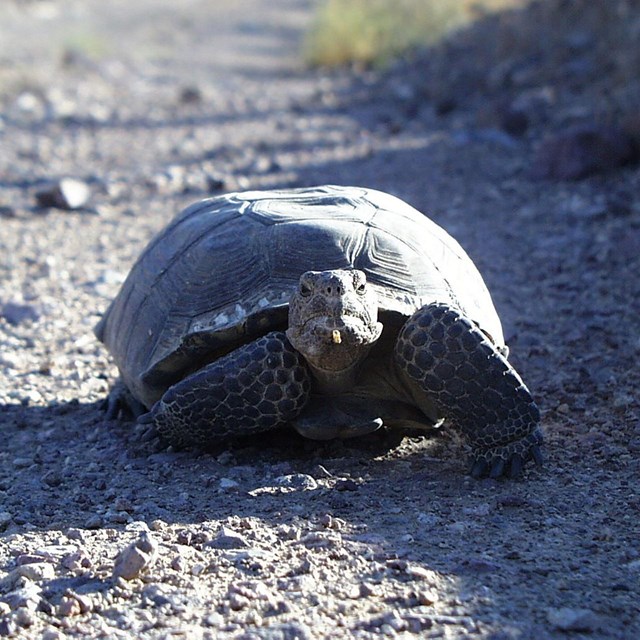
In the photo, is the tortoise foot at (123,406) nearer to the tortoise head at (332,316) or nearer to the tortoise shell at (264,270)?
the tortoise shell at (264,270)

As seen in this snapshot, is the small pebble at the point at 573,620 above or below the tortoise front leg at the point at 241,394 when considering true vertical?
below

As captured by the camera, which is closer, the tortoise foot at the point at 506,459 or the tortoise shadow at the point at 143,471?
the tortoise shadow at the point at 143,471

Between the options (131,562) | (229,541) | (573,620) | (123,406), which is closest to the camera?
(573,620)

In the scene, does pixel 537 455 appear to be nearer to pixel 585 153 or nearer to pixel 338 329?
pixel 338 329

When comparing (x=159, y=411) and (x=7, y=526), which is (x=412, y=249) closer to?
(x=159, y=411)

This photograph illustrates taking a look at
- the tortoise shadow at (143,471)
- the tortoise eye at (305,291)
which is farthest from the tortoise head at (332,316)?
the tortoise shadow at (143,471)

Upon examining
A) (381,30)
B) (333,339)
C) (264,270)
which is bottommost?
(333,339)

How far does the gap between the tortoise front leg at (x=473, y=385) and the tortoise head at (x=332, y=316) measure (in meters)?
0.16

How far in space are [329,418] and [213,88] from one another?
11956mm

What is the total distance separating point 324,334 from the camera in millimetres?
3543

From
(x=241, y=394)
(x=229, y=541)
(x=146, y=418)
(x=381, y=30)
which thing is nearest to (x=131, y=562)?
(x=229, y=541)

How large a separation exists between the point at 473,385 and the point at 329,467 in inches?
22.6

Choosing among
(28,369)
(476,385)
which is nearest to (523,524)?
(476,385)

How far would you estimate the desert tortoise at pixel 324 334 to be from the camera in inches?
145
